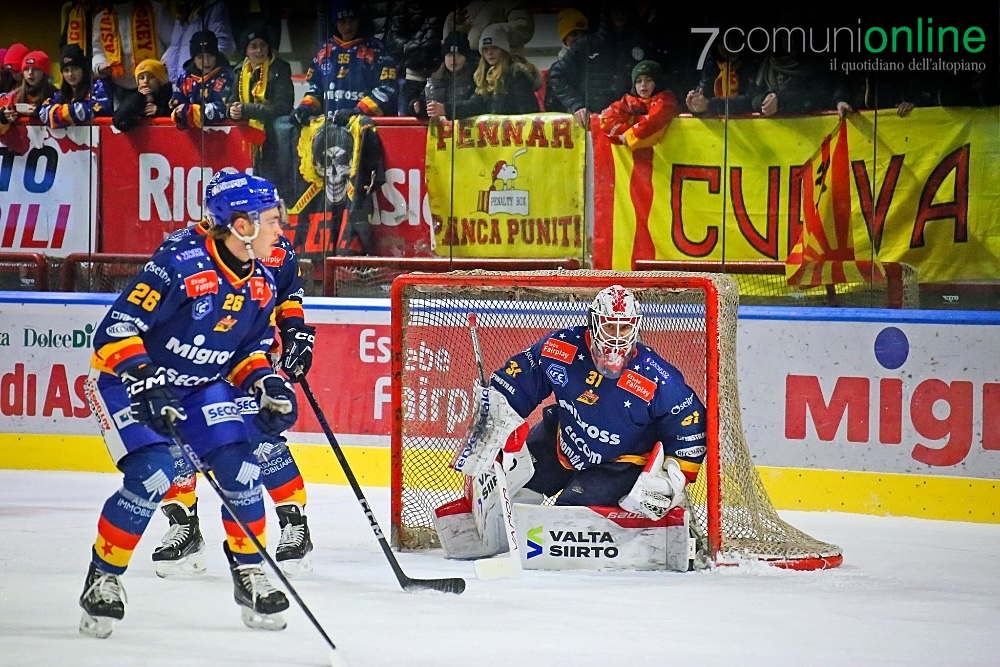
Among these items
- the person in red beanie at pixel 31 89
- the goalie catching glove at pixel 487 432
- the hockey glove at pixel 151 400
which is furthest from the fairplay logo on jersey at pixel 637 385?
the person in red beanie at pixel 31 89

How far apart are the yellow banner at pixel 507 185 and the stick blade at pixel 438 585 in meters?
3.11

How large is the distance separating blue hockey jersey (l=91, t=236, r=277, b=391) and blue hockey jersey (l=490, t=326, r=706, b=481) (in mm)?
1226

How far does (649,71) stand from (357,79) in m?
1.45

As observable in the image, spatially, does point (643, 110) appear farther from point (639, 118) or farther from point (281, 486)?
point (281, 486)

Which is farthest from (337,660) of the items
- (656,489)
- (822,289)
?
(822,289)

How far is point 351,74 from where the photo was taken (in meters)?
7.22

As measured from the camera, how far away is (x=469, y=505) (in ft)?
15.7

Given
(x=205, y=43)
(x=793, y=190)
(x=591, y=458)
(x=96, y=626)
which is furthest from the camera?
(x=205, y=43)

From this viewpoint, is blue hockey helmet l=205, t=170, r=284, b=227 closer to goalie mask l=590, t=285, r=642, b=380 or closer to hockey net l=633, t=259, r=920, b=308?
goalie mask l=590, t=285, r=642, b=380

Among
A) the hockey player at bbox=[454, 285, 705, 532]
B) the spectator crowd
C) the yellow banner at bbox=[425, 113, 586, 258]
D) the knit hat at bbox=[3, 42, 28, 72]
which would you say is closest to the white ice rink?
the hockey player at bbox=[454, 285, 705, 532]

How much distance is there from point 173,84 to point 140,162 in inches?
17.1

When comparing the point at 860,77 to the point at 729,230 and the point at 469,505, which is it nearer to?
the point at 729,230

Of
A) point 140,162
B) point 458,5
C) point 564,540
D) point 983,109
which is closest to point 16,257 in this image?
point 140,162

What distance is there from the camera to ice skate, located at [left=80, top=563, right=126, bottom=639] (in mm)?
3426
